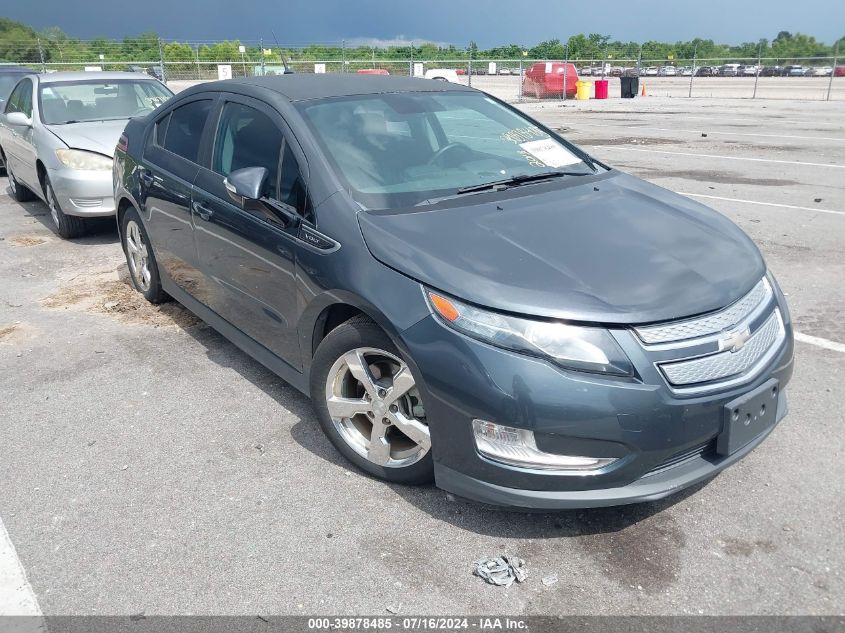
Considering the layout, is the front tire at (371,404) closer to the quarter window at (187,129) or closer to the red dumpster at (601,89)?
the quarter window at (187,129)

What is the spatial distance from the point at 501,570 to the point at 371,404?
0.88m

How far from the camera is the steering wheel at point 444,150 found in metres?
3.74

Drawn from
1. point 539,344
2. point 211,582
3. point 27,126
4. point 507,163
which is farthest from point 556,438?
point 27,126

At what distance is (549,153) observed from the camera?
4098 millimetres

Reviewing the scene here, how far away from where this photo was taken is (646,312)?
8.62 feet

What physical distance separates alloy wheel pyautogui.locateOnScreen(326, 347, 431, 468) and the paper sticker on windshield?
5.26 feet

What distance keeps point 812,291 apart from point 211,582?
4747mm

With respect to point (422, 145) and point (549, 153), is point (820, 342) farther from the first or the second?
point (422, 145)

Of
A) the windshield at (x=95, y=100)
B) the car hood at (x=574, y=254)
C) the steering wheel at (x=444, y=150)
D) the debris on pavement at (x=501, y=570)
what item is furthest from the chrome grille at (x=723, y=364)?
the windshield at (x=95, y=100)

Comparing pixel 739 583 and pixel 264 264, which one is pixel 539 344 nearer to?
pixel 739 583

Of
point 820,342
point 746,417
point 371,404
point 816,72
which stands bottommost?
point 820,342

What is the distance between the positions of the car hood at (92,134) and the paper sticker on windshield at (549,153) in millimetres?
4788

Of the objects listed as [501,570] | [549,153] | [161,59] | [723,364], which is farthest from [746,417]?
[161,59]

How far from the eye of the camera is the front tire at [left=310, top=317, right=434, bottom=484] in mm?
2986
